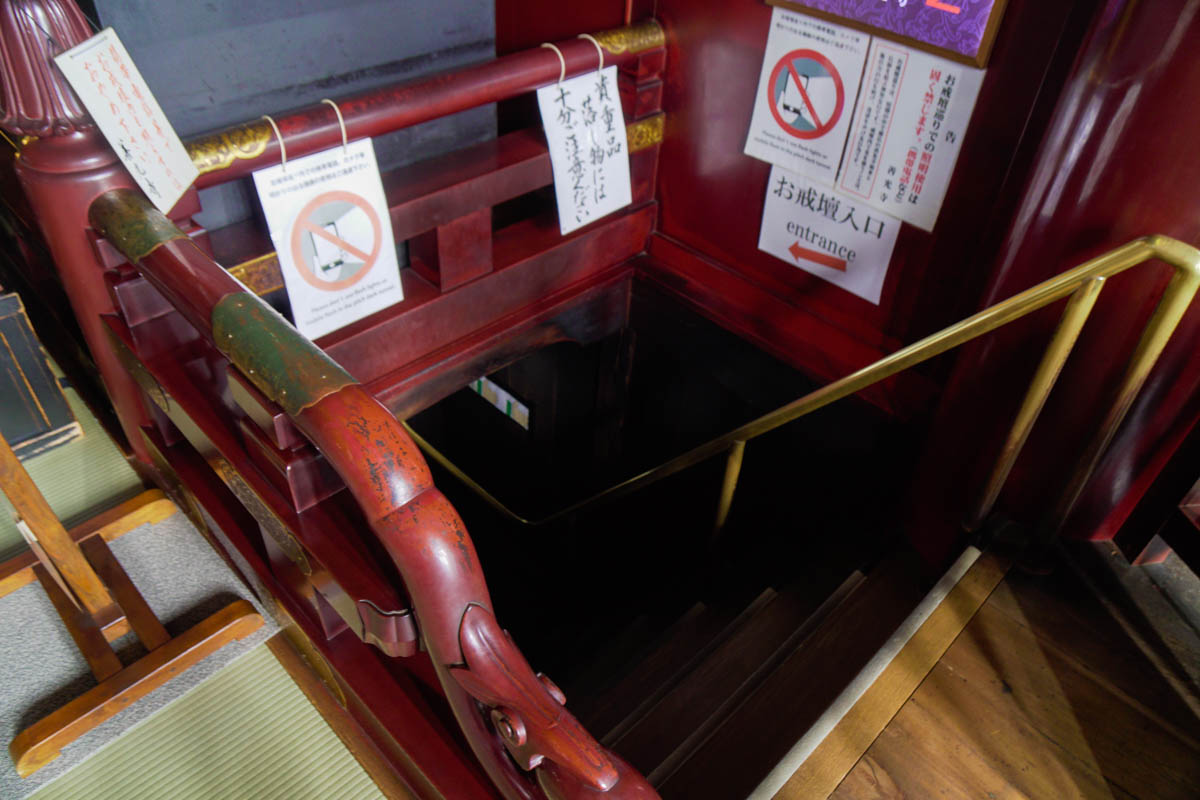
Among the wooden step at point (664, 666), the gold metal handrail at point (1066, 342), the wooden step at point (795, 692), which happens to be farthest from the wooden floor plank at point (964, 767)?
the wooden step at point (664, 666)

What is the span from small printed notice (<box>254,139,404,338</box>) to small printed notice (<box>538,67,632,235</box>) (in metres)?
0.64

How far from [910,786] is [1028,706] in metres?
0.38

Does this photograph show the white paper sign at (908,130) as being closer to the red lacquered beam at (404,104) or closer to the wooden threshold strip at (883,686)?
the red lacquered beam at (404,104)

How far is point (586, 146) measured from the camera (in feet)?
8.68

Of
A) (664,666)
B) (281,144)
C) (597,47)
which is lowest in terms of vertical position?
(664,666)

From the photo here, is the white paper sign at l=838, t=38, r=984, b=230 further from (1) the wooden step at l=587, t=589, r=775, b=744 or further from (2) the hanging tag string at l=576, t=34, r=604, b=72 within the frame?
(1) the wooden step at l=587, t=589, r=775, b=744

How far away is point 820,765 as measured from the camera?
1.73 meters

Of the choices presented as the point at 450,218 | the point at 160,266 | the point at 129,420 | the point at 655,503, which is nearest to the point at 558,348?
the point at 655,503

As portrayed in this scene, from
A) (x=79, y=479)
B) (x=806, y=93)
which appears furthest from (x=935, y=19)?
(x=79, y=479)

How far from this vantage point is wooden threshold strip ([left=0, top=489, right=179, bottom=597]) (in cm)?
193

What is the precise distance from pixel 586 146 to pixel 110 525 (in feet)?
5.97

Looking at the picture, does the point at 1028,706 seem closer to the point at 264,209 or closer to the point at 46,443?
the point at 264,209

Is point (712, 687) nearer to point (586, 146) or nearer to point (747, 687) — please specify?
point (747, 687)

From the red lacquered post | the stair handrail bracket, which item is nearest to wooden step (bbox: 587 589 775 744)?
the stair handrail bracket
